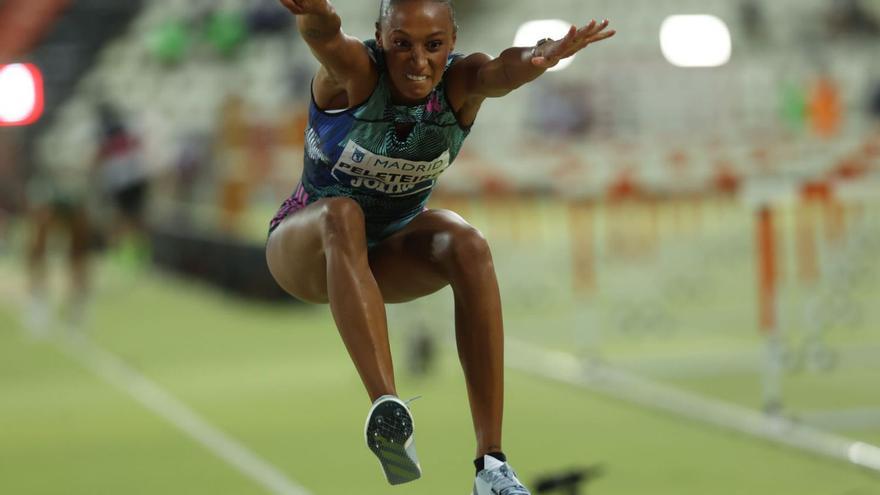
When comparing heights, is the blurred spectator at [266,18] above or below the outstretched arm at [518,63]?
above

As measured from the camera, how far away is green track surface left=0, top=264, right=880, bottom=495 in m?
6.01

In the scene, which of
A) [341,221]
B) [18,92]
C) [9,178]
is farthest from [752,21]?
[341,221]

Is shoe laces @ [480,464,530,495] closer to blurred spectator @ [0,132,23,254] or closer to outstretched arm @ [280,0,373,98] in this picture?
outstretched arm @ [280,0,373,98]

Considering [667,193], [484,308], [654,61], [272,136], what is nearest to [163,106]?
[654,61]

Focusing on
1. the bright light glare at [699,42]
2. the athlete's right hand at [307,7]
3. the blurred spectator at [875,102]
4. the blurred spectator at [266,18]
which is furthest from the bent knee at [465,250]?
the bright light glare at [699,42]

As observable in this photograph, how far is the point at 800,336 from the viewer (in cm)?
1032

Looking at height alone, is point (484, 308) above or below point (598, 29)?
below

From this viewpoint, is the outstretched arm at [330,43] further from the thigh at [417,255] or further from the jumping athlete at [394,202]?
the thigh at [417,255]

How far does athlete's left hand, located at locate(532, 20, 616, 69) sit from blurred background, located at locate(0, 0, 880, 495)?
4.50 ft

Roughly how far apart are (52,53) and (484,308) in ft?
88.5

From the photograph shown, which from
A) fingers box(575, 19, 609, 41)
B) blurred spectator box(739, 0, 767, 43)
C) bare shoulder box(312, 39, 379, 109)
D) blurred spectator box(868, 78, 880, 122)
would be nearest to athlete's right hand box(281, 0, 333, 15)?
bare shoulder box(312, 39, 379, 109)

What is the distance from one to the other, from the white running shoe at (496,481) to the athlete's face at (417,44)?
3.72ft

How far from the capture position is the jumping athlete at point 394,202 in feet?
11.9

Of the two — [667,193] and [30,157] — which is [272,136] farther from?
[30,157]
